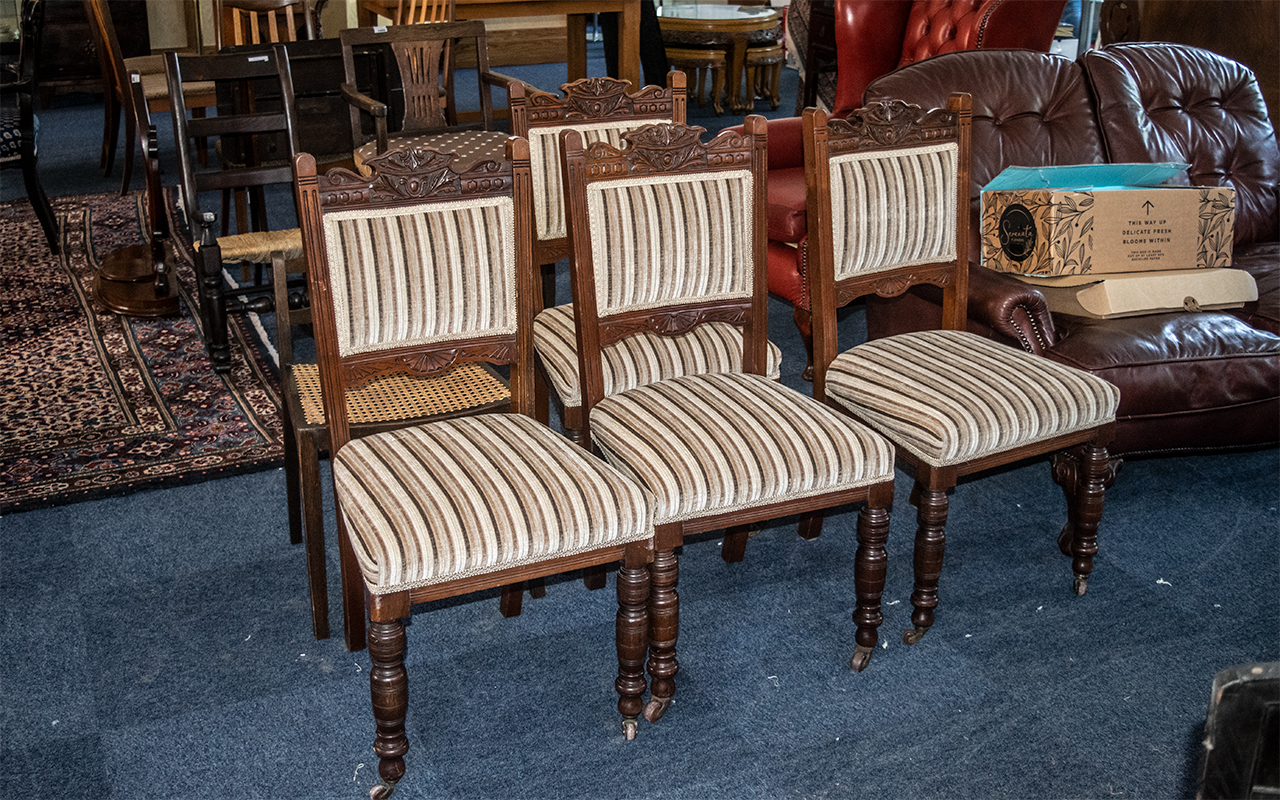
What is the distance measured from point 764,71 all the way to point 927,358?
5.71m

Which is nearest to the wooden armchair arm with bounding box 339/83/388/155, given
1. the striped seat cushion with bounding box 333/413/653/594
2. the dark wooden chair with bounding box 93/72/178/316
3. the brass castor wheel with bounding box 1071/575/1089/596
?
the dark wooden chair with bounding box 93/72/178/316

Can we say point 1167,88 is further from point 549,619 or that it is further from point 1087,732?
point 549,619

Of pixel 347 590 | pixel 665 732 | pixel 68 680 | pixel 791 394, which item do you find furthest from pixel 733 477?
pixel 68 680

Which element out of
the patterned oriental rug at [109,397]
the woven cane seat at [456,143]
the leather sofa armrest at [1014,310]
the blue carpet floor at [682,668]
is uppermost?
the woven cane seat at [456,143]

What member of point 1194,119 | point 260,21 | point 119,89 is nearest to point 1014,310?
point 1194,119

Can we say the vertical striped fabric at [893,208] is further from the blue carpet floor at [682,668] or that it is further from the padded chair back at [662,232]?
the blue carpet floor at [682,668]

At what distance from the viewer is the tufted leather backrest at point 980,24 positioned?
12.0 feet

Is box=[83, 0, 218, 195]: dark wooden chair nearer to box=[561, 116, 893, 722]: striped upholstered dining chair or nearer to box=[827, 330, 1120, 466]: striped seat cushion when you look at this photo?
box=[561, 116, 893, 722]: striped upholstered dining chair

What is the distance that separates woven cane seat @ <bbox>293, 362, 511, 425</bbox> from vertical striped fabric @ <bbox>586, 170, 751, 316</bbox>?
0.32m

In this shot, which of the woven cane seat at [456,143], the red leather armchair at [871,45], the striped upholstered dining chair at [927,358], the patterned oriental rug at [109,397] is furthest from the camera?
the woven cane seat at [456,143]

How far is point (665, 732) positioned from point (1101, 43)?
14.5 feet

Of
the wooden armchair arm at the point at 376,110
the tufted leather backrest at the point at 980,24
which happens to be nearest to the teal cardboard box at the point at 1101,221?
the tufted leather backrest at the point at 980,24

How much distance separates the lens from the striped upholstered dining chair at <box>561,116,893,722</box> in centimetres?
189

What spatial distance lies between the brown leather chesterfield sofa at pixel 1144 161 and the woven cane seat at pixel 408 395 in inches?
45.1
